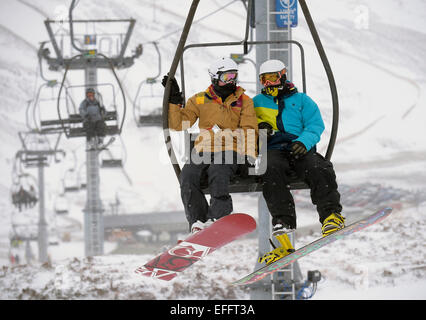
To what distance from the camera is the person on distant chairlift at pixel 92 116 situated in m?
7.99

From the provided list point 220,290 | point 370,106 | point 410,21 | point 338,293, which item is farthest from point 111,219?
point 410,21

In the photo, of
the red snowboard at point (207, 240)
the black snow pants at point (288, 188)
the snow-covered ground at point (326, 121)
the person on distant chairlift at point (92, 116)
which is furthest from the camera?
the snow-covered ground at point (326, 121)

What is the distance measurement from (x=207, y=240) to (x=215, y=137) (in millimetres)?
520

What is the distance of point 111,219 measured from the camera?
44.9ft

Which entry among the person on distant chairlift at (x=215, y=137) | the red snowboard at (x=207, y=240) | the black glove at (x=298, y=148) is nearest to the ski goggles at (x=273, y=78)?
the person on distant chairlift at (x=215, y=137)

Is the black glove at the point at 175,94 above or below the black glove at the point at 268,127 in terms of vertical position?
above

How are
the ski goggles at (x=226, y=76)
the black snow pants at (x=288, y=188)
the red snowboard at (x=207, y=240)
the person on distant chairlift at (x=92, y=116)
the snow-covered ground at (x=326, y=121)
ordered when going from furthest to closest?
the snow-covered ground at (x=326, y=121) → the person on distant chairlift at (x=92, y=116) → the ski goggles at (x=226, y=76) → the black snow pants at (x=288, y=188) → the red snowboard at (x=207, y=240)

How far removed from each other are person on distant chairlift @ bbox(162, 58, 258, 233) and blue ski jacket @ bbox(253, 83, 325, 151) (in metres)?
0.12

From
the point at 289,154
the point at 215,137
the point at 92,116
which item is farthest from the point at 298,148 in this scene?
the point at 92,116

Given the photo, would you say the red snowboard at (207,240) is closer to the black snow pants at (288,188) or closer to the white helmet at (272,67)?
the black snow pants at (288,188)

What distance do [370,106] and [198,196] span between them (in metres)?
13.5

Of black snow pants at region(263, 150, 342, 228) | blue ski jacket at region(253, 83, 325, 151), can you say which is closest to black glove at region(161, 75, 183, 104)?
blue ski jacket at region(253, 83, 325, 151)

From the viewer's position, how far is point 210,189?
3.09 metres
